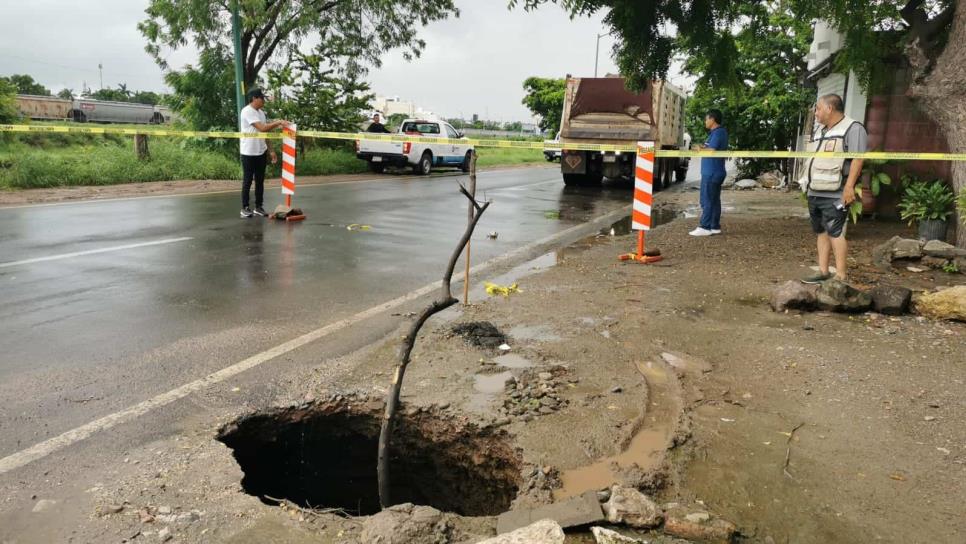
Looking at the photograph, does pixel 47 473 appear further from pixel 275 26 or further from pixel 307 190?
pixel 275 26

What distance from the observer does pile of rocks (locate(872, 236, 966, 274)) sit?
309 inches

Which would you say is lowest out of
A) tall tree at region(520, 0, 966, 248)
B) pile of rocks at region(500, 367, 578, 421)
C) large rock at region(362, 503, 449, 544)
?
large rock at region(362, 503, 449, 544)

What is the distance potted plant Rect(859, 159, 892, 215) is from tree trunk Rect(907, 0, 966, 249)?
8.29ft

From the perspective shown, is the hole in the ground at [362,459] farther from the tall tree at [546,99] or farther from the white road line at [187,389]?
the tall tree at [546,99]

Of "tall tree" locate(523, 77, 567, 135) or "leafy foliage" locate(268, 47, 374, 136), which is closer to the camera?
"leafy foliage" locate(268, 47, 374, 136)

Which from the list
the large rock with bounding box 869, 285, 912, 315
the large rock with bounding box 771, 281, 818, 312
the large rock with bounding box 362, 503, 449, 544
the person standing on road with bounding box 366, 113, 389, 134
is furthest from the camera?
the person standing on road with bounding box 366, 113, 389, 134

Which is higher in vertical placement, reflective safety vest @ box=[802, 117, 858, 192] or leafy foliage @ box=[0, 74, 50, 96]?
leafy foliage @ box=[0, 74, 50, 96]

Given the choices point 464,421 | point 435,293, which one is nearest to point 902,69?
point 435,293

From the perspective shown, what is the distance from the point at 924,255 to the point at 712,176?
304 centimetres

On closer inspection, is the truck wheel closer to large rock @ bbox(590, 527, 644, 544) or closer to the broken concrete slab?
the broken concrete slab

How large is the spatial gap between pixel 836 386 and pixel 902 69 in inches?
395

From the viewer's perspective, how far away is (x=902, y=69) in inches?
472

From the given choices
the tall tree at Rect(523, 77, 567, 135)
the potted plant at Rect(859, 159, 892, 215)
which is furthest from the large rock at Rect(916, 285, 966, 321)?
the tall tree at Rect(523, 77, 567, 135)

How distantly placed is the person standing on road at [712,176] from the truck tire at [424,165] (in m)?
14.2
